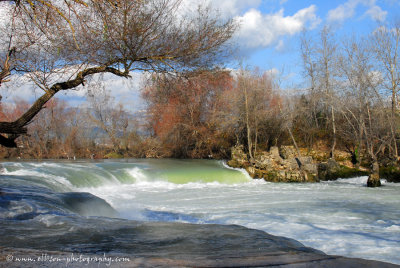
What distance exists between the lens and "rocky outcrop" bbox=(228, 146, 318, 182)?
1625 centimetres

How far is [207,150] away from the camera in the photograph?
86.7 ft

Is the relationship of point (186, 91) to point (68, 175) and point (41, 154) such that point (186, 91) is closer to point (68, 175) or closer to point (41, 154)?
point (68, 175)

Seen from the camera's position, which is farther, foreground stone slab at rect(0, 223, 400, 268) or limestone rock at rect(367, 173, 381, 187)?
limestone rock at rect(367, 173, 381, 187)

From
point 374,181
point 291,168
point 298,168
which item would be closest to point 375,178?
point 374,181

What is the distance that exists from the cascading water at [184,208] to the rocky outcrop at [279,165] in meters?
1.07

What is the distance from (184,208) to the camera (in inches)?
364

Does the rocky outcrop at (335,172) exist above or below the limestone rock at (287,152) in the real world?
below

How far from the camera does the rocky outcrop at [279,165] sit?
16.2m

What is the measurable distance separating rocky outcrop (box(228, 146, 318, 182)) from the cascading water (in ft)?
3.49

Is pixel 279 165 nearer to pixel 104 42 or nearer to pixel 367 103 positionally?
pixel 367 103

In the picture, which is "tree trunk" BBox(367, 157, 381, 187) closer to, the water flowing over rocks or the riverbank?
the riverbank

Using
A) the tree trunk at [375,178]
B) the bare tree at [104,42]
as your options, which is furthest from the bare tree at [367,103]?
the bare tree at [104,42]

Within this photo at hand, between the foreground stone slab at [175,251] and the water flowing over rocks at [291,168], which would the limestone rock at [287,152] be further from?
the foreground stone slab at [175,251]

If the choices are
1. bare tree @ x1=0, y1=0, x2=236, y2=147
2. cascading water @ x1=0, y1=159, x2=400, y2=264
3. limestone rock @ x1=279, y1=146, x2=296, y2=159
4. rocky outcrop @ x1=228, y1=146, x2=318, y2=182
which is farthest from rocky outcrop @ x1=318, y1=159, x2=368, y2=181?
bare tree @ x1=0, y1=0, x2=236, y2=147
